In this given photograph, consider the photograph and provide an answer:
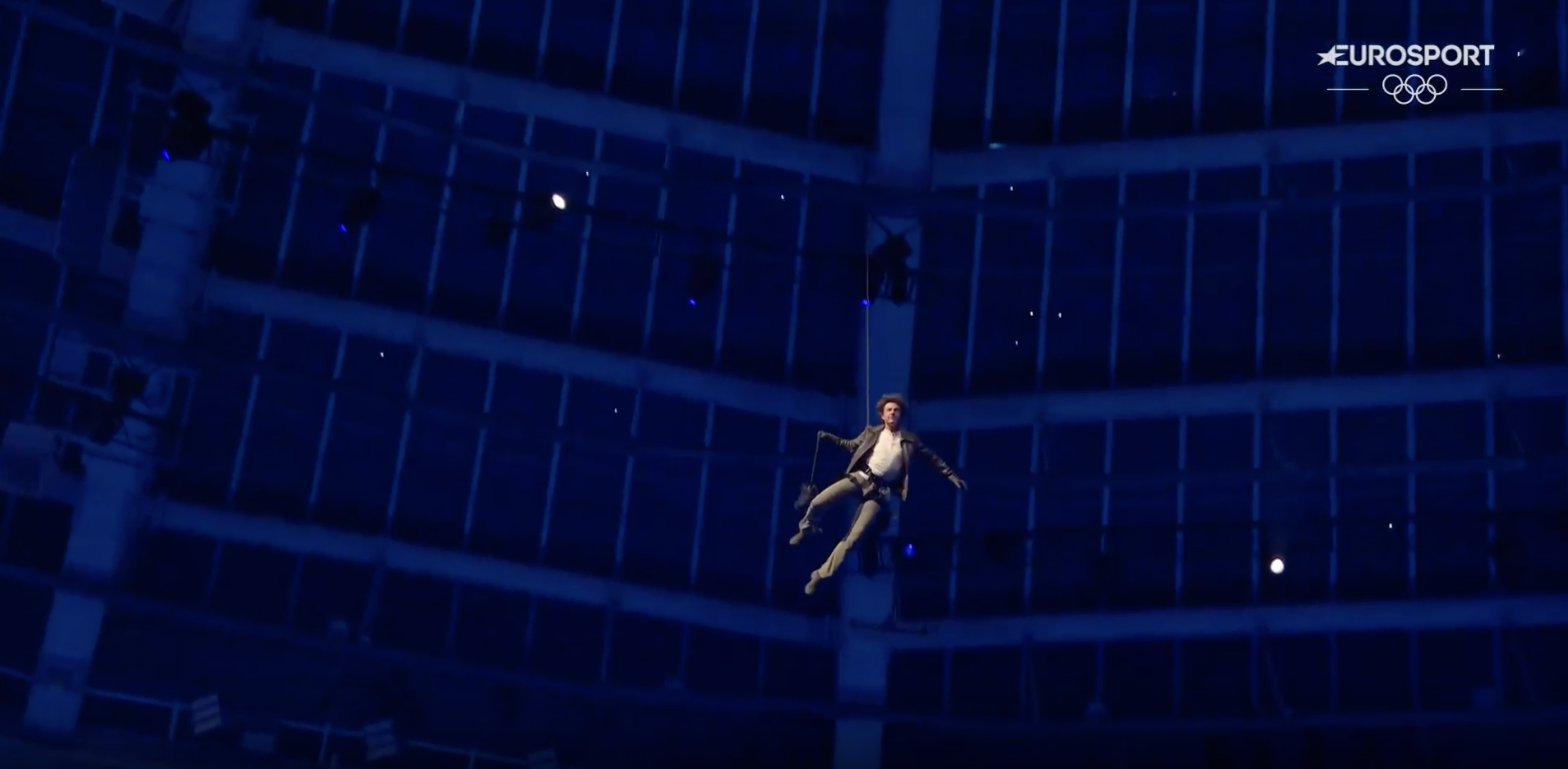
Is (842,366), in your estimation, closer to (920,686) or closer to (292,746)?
(920,686)

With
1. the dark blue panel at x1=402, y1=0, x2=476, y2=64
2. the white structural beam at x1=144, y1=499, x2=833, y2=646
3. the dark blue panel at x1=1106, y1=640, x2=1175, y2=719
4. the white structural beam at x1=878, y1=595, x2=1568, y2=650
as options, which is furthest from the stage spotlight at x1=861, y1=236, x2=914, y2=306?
the dark blue panel at x1=402, y1=0, x2=476, y2=64

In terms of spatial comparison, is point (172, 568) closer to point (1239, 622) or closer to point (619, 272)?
point (619, 272)

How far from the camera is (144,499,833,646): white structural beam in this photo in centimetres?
1866

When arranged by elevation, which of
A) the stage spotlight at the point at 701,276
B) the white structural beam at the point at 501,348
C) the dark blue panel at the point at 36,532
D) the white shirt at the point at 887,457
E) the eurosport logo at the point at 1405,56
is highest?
the eurosport logo at the point at 1405,56

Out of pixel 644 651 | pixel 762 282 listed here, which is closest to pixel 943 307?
pixel 762 282

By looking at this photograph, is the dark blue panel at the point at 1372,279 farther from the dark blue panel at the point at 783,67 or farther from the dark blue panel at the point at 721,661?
the dark blue panel at the point at 721,661

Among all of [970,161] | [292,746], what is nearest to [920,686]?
[970,161]

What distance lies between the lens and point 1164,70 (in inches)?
702

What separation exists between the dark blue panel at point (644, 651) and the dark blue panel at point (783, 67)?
6292 mm

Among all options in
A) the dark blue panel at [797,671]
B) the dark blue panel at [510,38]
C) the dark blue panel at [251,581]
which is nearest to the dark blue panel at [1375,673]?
the dark blue panel at [797,671]

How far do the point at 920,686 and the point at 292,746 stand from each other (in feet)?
25.2

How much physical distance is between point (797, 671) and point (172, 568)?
7.70 metres

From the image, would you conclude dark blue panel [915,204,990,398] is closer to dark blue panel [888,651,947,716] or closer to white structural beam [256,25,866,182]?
white structural beam [256,25,866,182]

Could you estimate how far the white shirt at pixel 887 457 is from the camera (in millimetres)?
14555
